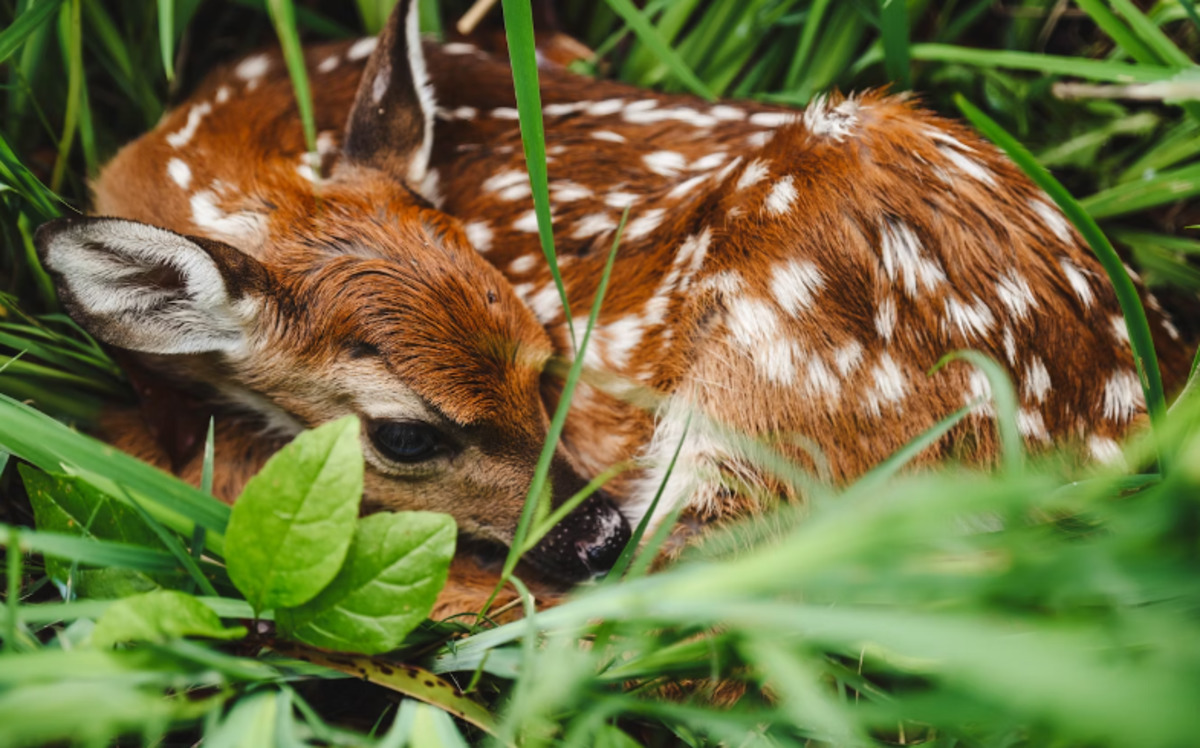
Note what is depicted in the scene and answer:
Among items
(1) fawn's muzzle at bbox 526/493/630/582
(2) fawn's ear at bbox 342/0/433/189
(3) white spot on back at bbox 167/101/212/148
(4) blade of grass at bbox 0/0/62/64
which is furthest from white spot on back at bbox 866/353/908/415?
(4) blade of grass at bbox 0/0/62/64

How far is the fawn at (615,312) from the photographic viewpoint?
5.69 feet

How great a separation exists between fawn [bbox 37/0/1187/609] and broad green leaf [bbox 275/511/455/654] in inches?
17.1

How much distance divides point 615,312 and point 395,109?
28.0 inches

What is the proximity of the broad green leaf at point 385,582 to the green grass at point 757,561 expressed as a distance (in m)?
0.08

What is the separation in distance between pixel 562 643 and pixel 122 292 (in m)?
1.10

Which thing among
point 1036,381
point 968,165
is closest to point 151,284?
point 968,165

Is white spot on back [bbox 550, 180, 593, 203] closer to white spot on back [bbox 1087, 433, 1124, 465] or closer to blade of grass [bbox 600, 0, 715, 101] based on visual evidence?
blade of grass [bbox 600, 0, 715, 101]

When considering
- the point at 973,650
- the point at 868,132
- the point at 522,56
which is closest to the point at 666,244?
the point at 868,132

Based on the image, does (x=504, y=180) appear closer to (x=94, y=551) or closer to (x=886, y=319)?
(x=886, y=319)

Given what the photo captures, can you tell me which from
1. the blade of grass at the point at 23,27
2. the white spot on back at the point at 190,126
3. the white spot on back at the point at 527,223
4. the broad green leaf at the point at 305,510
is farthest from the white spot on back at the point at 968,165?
the blade of grass at the point at 23,27

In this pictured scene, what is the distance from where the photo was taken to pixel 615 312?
6.64 ft

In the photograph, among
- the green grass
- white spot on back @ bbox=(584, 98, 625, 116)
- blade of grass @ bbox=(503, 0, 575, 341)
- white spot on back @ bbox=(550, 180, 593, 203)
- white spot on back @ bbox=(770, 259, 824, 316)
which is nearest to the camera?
the green grass

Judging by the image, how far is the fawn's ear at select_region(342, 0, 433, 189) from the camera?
6.36 feet

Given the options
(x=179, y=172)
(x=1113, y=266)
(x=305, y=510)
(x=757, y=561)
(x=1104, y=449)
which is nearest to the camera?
(x=757, y=561)
